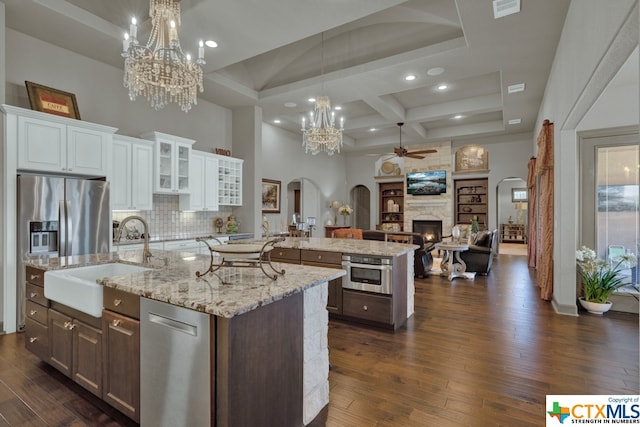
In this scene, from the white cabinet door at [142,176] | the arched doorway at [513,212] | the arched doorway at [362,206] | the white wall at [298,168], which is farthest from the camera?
the arched doorway at [513,212]

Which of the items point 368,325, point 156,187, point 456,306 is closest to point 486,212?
point 456,306

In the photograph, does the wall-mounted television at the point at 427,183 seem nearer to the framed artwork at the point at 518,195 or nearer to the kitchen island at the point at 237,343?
the framed artwork at the point at 518,195

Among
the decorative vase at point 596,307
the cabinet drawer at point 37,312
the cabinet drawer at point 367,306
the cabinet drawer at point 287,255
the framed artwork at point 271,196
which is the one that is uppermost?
the framed artwork at point 271,196

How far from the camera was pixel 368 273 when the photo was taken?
359 centimetres

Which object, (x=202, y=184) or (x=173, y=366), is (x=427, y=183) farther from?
(x=173, y=366)

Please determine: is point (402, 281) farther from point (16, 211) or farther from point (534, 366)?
point (16, 211)

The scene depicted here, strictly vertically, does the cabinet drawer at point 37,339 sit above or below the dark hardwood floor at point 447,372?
above

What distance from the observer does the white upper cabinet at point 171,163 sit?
497 centimetres

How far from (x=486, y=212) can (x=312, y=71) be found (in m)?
7.03

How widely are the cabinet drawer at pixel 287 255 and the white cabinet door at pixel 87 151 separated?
2.48m

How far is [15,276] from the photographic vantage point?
3455mm

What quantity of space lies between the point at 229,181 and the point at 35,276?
3947 mm

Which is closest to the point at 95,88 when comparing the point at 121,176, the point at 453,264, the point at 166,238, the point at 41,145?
the point at 121,176

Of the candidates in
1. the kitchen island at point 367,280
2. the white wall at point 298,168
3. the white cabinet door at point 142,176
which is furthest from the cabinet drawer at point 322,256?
the white wall at point 298,168
